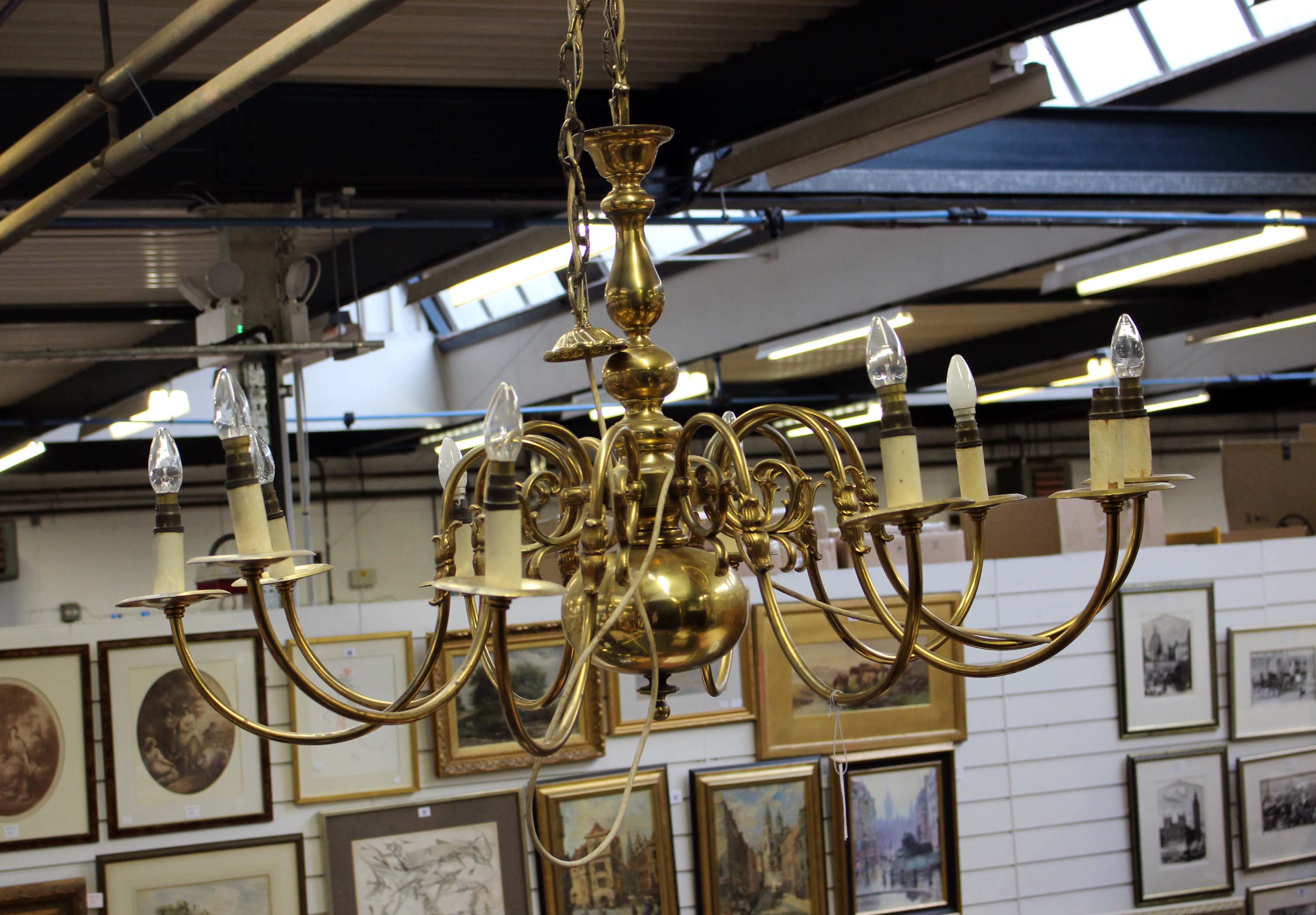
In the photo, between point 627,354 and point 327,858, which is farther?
point 327,858

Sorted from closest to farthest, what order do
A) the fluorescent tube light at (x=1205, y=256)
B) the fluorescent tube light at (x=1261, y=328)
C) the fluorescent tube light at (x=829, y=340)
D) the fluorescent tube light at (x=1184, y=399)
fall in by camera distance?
the fluorescent tube light at (x=1205, y=256)
the fluorescent tube light at (x=829, y=340)
the fluorescent tube light at (x=1261, y=328)
the fluorescent tube light at (x=1184, y=399)

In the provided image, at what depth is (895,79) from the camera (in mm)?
3713

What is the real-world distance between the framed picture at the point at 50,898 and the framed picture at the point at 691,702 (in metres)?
1.77

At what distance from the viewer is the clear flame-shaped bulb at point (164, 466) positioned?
1.48 m

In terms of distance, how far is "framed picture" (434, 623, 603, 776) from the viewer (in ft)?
14.8

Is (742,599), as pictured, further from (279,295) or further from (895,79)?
(279,295)

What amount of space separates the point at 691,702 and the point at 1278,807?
2.60 meters

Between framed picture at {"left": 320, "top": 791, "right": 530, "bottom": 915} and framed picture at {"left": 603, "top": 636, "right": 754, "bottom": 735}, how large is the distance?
0.47 m

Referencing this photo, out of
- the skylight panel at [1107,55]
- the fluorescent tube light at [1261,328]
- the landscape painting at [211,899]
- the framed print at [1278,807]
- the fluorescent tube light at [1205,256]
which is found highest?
the skylight panel at [1107,55]

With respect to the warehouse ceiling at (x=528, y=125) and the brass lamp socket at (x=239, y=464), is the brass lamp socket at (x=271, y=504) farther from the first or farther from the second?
the warehouse ceiling at (x=528, y=125)

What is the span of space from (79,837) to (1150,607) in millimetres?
3984

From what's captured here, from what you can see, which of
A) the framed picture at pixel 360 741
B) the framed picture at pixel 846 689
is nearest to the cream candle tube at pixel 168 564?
the framed picture at pixel 360 741

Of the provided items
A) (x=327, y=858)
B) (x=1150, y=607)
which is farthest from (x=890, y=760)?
(x=327, y=858)

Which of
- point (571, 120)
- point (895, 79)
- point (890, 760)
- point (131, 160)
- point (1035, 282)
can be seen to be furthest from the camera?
point (1035, 282)
